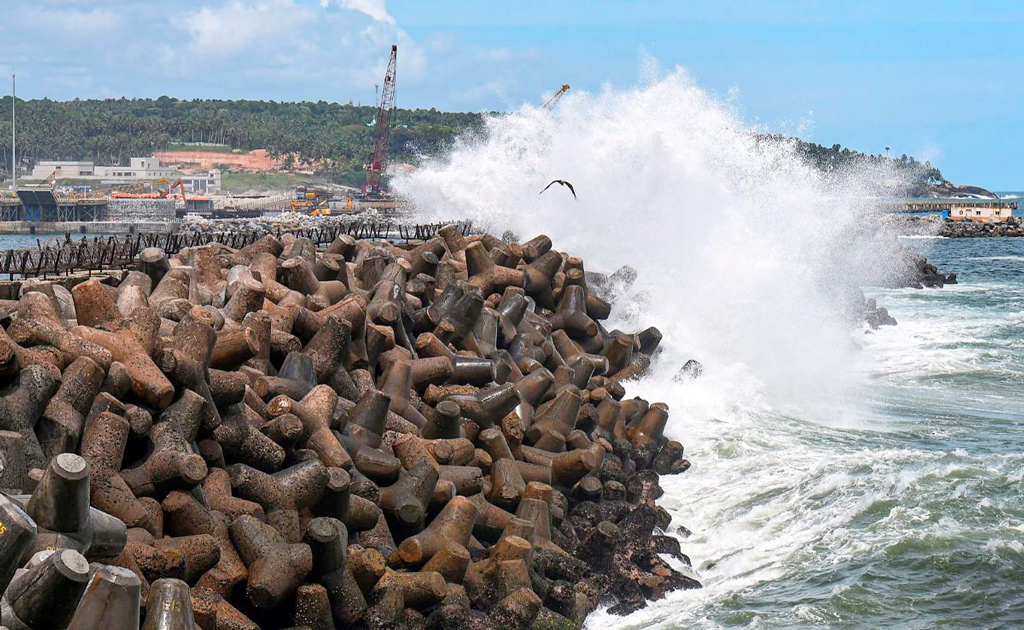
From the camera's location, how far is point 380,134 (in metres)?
121

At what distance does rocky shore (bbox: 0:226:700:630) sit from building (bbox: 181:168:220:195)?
127m

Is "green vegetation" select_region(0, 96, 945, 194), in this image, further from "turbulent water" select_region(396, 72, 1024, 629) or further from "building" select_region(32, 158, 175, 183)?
"turbulent water" select_region(396, 72, 1024, 629)

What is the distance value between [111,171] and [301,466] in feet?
455

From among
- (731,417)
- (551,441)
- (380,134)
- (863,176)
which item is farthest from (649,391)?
(380,134)

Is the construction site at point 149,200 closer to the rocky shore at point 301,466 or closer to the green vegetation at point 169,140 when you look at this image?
the green vegetation at point 169,140

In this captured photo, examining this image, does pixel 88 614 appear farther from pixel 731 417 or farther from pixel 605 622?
pixel 731 417

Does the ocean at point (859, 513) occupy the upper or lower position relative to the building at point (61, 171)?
upper

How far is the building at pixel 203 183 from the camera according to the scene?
13752 centimetres

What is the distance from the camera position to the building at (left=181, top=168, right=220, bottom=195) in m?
138

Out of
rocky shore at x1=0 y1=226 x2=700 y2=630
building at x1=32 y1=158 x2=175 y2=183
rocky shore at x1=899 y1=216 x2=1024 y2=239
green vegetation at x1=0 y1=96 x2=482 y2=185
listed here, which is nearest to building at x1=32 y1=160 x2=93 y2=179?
building at x1=32 y1=158 x2=175 y2=183

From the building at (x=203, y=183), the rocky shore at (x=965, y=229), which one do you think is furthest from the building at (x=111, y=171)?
the rocky shore at (x=965, y=229)

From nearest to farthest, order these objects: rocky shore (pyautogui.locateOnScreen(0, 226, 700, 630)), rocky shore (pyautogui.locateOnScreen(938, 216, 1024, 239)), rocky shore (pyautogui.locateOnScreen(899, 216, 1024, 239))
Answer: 1. rocky shore (pyautogui.locateOnScreen(0, 226, 700, 630))
2. rocky shore (pyautogui.locateOnScreen(938, 216, 1024, 239))
3. rocky shore (pyautogui.locateOnScreen(899, 216, 1024, 239))

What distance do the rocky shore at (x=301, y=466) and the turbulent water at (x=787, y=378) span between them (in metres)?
Result: 1.00

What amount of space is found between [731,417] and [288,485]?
9705 mm
